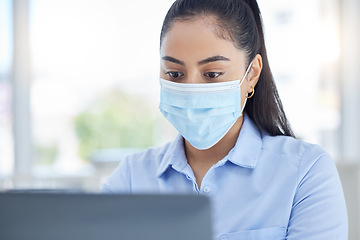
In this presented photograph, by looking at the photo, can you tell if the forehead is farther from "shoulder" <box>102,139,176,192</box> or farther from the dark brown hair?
"shoulder" <box>102,139,176,192</box>

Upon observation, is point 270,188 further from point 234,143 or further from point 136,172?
A: point 136,172

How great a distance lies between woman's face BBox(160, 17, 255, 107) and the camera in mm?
1190

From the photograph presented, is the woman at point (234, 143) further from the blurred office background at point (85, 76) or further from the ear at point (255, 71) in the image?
the blurred office background at point (85, 76)

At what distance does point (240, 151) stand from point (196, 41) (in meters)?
0.33

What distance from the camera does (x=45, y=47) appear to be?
3.29 metres

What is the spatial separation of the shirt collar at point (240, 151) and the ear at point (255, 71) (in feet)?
0.37

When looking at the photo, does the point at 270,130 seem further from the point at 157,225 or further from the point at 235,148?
the point at 157,225

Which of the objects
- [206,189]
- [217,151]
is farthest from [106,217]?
[217,151]

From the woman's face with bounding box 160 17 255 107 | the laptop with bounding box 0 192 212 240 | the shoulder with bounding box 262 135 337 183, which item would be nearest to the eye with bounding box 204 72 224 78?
the woman's face with bounding box 160 17 255 107

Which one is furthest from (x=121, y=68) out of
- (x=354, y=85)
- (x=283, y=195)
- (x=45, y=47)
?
(x=283, y=195)

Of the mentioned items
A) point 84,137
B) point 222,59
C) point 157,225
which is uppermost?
point 222,59

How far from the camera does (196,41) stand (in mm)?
1191

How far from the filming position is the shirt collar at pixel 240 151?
1.26 metres

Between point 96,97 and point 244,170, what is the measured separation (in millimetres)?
2265
